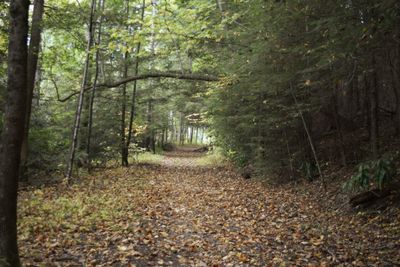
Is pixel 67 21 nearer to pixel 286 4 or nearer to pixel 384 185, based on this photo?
pixel 286 4

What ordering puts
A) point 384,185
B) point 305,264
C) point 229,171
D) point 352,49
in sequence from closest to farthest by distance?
point 305,264 → point 352,49 → point 384,185 → point 229,171

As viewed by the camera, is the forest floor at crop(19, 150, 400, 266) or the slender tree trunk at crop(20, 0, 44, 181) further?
the slender tree trunk at crop(20, 0, 44, 181)

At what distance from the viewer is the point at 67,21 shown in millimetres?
10297

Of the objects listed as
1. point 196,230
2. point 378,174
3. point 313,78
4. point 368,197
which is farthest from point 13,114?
point 313,78

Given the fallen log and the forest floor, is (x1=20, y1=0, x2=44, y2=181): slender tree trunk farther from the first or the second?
the fallen log

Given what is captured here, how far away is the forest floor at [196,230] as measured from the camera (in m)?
5.75

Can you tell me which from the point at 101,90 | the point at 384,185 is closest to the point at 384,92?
the point at 384,185

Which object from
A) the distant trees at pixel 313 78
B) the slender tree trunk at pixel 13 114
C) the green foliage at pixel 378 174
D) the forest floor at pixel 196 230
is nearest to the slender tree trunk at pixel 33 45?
the forest floor at pixel 196 230

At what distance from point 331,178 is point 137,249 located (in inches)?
268

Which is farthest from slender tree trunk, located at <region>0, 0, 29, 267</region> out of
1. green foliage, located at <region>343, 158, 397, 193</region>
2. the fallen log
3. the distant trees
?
the fallen log

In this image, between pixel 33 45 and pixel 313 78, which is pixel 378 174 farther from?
pixel 33 45

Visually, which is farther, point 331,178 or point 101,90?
point 101,90

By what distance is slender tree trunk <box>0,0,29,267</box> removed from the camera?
4.10 m

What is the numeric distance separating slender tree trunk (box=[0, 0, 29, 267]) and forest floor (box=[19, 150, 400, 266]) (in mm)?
1199
